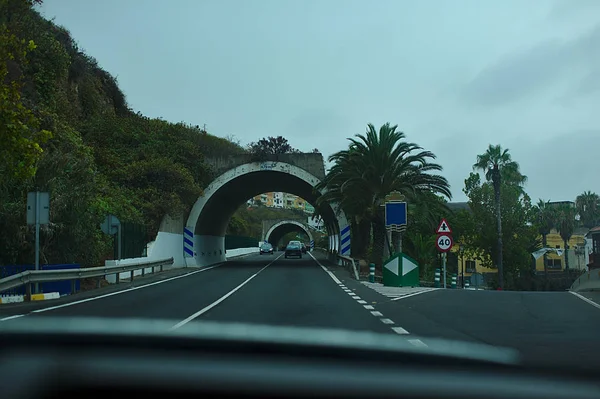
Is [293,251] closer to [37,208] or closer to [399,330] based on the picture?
[37,208]

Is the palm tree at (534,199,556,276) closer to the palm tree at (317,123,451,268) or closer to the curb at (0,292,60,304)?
the palm tree at (317,123,451,268)

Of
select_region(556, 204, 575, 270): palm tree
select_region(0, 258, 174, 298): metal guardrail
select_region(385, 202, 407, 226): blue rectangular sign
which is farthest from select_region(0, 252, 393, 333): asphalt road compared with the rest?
select_region(556, 204, 575, 270): palm tree

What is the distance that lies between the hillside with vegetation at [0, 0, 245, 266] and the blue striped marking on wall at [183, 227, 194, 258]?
1.80 metres

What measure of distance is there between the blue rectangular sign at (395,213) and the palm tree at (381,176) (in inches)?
376

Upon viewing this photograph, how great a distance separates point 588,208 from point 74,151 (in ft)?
259

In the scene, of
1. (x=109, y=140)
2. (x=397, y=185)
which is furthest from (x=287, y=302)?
(x=109, y=140)

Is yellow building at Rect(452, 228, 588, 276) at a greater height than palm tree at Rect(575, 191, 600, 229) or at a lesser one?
lesser

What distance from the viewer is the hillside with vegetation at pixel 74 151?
15.6 m

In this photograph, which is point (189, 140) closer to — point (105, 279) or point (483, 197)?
point (105, 279)

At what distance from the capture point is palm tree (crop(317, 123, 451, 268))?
3416 centimetres

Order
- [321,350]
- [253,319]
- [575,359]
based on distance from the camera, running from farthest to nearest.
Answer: [253,319] → [575,359] → [321,350]

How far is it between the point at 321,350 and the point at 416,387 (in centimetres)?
120

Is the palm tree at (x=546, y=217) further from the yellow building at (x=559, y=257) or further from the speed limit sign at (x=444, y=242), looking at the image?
the speed limit sign at (x=444, y=242)

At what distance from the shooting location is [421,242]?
45906 mm
